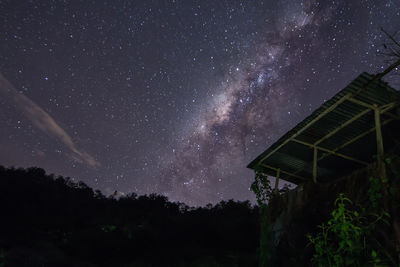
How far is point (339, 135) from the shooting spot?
28.0 feet

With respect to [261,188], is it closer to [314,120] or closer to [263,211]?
[263,211]

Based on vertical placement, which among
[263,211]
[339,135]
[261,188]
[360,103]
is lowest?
[263,211]

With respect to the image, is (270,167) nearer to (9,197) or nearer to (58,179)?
(9,197)

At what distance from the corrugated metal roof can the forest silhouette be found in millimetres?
6273

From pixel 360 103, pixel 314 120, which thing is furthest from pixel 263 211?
pixel 360 103

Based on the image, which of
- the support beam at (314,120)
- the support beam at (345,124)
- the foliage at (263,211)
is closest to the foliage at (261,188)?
the foliage at (263,211)

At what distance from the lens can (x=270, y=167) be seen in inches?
435

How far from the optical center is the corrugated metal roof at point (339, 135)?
6.32 meters

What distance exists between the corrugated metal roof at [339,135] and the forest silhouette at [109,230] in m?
6.27

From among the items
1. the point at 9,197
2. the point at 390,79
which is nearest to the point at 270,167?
the point at 390,79

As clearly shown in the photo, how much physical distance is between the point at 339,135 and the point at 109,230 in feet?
66.4

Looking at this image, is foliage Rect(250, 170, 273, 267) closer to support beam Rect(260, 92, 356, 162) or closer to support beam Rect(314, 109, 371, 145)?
support beam Rect(260, 92, 356, 162)

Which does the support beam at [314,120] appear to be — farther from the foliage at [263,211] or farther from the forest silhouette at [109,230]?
the forest silhouette at [109,230]

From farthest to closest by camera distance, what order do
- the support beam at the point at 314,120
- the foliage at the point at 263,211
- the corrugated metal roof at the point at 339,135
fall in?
the foliage at the point at 263,211, the support beam at the point at 314,120, the corrugated metal roof at the point at 339,135
